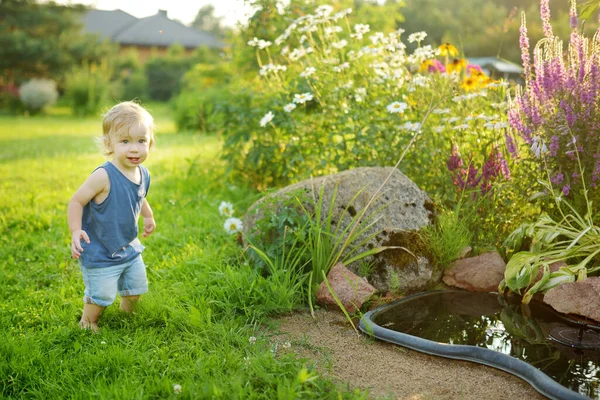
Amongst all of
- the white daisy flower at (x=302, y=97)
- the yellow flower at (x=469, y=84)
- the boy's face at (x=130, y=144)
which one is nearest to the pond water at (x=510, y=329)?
the boy's face at (x=130, y=144)

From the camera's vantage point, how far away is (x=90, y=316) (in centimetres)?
293

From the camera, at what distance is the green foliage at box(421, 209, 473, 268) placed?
11.7 feet

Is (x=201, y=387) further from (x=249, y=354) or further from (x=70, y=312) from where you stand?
(x=70, y=312)

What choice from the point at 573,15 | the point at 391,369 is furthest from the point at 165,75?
the point at 391,369

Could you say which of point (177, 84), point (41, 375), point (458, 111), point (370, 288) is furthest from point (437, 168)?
point (177, 84)

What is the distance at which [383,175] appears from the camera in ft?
12.5

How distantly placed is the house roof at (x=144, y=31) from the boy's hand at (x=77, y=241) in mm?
37657

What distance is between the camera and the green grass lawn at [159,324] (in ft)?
7.64

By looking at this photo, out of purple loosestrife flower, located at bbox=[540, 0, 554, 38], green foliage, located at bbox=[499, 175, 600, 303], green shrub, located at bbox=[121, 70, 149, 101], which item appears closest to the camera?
green foliage, located at bbox=[499, 175, 600, 303]

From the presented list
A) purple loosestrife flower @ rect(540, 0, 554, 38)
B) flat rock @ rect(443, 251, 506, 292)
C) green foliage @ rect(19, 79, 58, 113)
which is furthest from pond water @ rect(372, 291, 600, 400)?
green foliage @ rect(19, 79, 58, 113)

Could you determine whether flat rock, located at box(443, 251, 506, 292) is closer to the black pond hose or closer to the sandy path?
the black pond hose

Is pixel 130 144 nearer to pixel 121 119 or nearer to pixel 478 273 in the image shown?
pixel 121 119

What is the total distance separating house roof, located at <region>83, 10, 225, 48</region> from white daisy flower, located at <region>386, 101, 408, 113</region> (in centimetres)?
3634

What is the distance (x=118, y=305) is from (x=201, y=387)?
3.98ft
